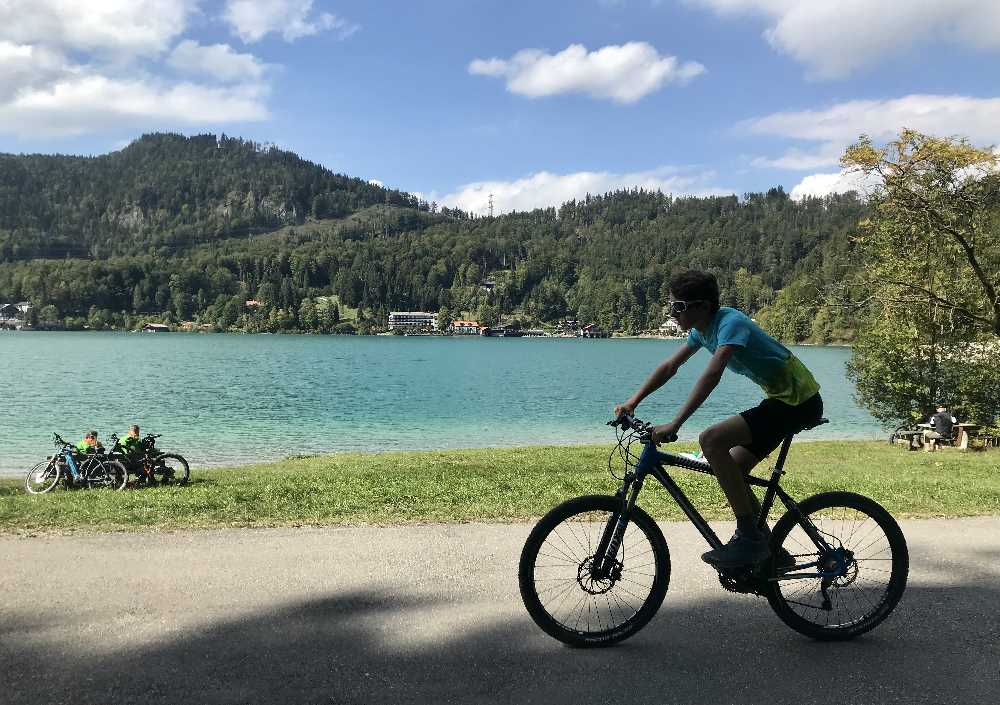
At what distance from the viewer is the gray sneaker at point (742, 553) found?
4684 mm

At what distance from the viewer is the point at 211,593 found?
537 cm

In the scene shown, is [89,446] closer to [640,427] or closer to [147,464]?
[147,464]

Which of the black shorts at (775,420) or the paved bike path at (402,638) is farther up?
the black shorts at (775,420)

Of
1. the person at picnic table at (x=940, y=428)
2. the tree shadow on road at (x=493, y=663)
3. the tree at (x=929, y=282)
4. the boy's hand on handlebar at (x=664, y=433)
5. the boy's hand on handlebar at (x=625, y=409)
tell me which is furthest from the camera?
the person at picnic table at (x=940, y=428)

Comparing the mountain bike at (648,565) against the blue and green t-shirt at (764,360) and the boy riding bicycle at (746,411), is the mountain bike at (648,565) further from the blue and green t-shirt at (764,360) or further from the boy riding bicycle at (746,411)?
the blue and green t-shirt at (764,360)

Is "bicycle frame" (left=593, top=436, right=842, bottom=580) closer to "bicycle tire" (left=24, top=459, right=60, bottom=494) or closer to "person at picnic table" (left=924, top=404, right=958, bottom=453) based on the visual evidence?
"bicycle tire" (left=24, top=459, right=60, bottom=494)

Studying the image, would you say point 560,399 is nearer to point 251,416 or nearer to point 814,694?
point 251,416

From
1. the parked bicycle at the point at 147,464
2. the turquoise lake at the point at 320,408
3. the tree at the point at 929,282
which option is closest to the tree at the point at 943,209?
the tree at the point at 929,282

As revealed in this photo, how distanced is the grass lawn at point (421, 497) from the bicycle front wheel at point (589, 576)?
5.81 feet

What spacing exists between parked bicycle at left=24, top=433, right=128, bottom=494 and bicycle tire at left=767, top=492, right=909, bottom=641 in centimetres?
1320

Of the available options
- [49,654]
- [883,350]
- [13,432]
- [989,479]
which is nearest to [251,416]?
[13,432]

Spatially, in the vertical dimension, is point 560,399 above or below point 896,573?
below

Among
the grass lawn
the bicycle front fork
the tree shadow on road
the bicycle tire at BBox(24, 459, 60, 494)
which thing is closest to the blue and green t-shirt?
the bicycle front fork

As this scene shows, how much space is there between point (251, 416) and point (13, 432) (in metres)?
10.1
